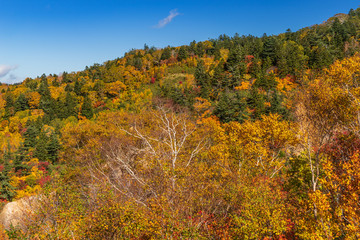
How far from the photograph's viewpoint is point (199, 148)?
28656mm

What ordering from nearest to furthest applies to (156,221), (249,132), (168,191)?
(156,221) < (168,191) < (249,132)

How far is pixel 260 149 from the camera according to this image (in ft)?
63.6

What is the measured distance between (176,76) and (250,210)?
256 feet

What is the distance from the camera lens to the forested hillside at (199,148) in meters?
10.4

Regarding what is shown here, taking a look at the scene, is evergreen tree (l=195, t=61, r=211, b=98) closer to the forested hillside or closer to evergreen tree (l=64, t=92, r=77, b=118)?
the forested hillside

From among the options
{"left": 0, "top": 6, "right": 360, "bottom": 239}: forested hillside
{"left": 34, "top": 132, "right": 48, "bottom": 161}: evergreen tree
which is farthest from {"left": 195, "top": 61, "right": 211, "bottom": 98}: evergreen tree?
{"left": 34, "top": 132, "right": 48, "bottom": 161}: evergreen tree

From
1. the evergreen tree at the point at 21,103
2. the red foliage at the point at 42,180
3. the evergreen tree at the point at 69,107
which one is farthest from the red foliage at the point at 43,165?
the evergreen tree at the point at 21,103

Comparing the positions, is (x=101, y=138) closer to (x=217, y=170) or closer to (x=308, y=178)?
(x=217, y=170)

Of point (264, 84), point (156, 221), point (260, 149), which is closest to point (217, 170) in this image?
point (260, 149)

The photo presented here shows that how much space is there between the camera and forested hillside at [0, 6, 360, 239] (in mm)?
10375

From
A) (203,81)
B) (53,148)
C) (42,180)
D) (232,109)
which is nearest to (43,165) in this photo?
(53,148)

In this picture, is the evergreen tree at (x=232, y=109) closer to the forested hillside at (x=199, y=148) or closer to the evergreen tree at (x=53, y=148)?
the forested hillside at (x=199, y=148)

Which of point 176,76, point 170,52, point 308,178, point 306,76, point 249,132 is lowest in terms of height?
point 308,178

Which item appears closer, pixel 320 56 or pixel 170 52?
pixel 320 56
